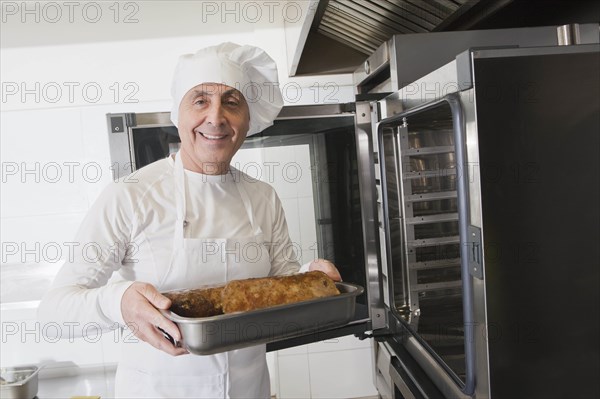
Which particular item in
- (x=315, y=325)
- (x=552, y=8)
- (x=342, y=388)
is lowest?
(x=342, y=388)

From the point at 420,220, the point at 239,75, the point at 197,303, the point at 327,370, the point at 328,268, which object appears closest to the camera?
the point at 197,303

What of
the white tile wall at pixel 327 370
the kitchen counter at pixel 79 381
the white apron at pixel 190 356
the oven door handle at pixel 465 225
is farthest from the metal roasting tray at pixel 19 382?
the oven door handle at pixel 465 225

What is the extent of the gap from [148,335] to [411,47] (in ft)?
3.16

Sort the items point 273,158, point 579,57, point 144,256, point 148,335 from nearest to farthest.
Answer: point 579,57
point 148,335
point 144,256
point 273,158

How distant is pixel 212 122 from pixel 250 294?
0.41 metres

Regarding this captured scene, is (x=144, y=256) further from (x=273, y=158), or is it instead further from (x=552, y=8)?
(x=552, y=8)

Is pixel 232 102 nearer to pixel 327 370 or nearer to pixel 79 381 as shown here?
pixel 327 370

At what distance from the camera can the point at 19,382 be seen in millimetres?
2166

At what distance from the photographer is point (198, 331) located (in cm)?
85

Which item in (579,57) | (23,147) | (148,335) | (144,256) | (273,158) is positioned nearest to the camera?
(579,57)

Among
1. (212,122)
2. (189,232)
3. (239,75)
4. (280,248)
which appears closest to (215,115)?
(212,122)

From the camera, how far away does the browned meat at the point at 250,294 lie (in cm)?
92

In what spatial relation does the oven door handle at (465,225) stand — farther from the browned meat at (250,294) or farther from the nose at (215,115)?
the nose at (215,115)

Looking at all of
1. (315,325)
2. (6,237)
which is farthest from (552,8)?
(6,237)
